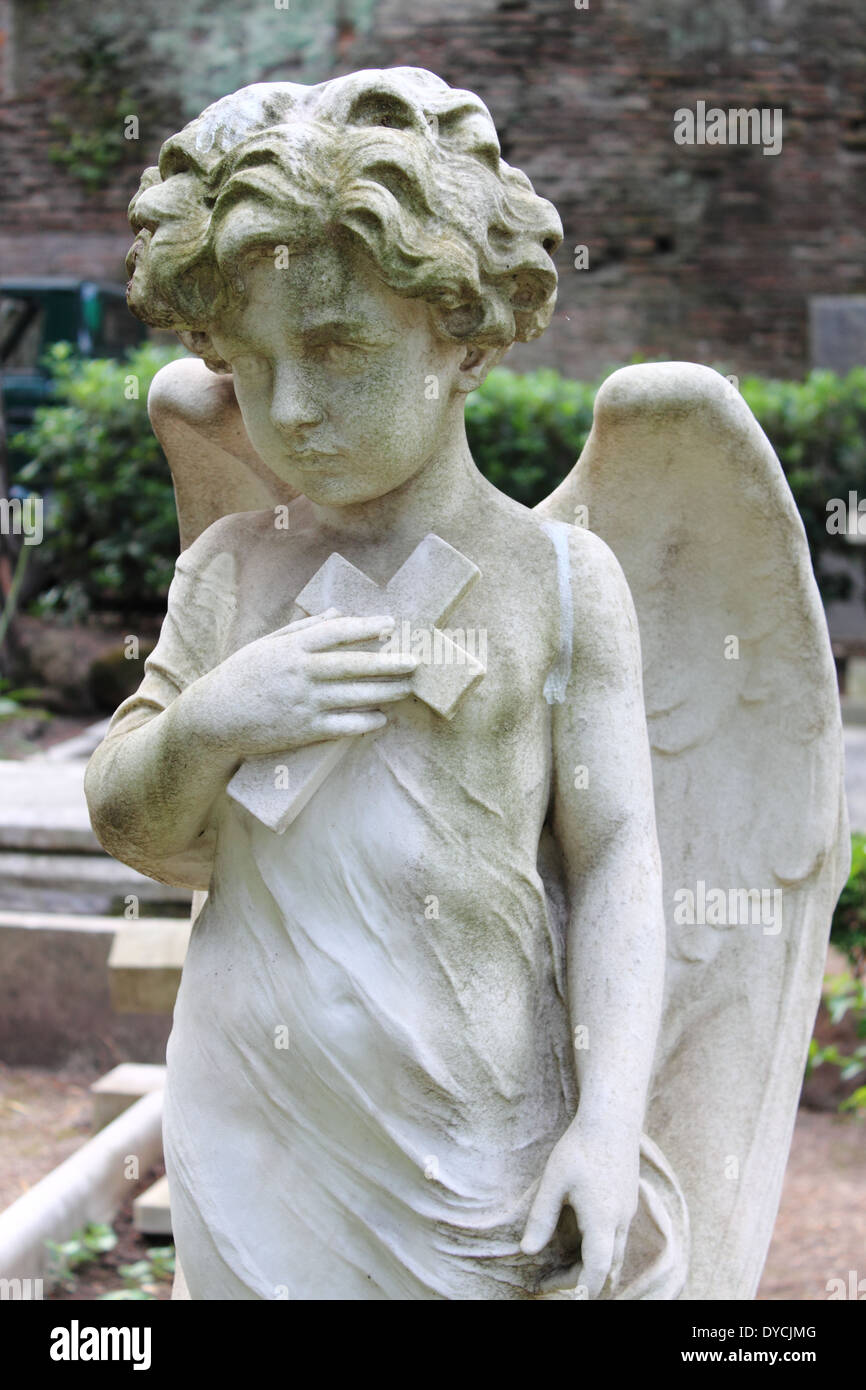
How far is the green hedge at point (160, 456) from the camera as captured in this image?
26.4 ft

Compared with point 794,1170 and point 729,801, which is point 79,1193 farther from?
point 729,801

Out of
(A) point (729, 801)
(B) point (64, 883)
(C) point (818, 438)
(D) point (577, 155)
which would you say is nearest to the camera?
(A) point (729, 801)

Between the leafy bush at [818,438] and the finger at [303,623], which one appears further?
the leafy bush at [818,438]

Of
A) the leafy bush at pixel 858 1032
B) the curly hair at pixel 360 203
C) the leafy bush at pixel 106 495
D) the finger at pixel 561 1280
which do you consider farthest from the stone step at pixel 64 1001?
the leafy bush at pixel 106 495

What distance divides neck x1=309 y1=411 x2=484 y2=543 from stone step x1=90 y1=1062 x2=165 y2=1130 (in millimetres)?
2521

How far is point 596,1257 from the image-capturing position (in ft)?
5.49

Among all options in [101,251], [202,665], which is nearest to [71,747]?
[202,665]

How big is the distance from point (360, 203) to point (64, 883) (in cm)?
406

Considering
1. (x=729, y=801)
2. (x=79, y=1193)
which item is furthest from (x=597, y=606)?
(x=79, y=1193)

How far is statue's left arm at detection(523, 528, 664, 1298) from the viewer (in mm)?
1746

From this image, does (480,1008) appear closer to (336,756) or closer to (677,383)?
(336,756)

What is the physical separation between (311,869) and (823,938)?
31.0 inches

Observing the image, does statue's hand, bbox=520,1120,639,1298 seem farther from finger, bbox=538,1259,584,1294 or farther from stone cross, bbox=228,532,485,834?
stone cross, bbox=228,532,485,834

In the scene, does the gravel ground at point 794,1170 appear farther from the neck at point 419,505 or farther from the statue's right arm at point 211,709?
the neck at point 419,505
